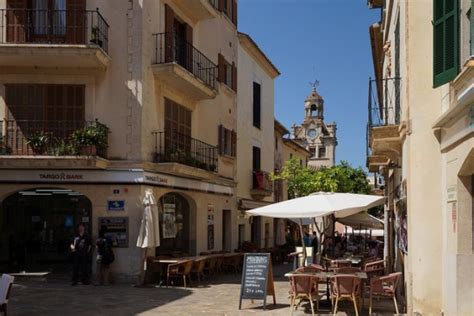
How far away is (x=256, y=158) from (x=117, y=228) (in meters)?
16.1

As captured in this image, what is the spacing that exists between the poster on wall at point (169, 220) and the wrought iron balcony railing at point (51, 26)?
21.3 ft

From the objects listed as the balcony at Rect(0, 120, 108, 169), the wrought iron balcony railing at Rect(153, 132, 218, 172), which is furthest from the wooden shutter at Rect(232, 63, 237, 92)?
the balcony at Rect(0, 120, 108, 169)

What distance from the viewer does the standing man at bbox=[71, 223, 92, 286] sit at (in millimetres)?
18047

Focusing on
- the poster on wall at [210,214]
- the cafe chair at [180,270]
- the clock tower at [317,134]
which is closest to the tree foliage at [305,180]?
the poster on wall at [210,214]

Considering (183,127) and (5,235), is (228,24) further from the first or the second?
(5,235)

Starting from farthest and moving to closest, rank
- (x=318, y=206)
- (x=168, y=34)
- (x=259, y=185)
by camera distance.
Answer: (x=259, y=185), (x=168, y=34), (x=318, y=206)

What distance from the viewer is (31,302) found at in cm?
1434

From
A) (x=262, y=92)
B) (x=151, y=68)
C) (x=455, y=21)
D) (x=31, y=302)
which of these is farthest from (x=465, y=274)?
(x=262, y=92)

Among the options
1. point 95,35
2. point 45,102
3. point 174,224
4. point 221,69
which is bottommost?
point 174,224

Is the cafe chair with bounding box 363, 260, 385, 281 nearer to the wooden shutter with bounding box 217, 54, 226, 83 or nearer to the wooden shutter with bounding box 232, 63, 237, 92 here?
the wooden shutter with bounding box 217, 54, 226, 83

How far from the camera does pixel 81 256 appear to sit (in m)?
18.0

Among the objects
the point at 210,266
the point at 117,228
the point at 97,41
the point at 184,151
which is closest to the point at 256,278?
the point at 117,228

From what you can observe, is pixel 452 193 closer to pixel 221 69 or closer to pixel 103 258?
pixel 103 258

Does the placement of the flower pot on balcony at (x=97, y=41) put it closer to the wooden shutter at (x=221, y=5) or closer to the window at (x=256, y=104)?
the wooden shutter at (x=221, y=5)
